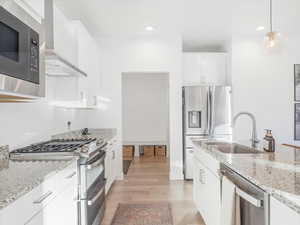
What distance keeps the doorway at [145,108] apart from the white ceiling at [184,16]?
265 cm

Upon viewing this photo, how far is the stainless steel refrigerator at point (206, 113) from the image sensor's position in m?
4.05

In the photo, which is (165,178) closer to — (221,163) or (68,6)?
(221,163)

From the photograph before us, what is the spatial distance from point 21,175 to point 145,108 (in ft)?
18.3

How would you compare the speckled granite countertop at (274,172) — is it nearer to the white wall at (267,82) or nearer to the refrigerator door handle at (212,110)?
the refrigerator door handle at (212,110)

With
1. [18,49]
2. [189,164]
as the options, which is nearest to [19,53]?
[18,49]

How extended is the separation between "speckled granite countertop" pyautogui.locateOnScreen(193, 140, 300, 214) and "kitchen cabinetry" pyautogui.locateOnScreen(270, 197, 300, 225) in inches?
0.9

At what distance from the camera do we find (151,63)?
425cm

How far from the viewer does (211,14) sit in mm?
3297

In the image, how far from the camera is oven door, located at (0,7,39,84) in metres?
1.14

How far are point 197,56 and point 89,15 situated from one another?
2072 mm

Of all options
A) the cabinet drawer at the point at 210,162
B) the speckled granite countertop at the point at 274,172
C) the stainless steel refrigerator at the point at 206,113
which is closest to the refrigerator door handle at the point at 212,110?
the stainless steel refrigerator at the point at 206,113

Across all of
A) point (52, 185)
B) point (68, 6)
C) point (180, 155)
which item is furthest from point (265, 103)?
point (52, 185)

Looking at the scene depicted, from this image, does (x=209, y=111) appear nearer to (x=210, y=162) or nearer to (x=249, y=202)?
(x=210, y=162)

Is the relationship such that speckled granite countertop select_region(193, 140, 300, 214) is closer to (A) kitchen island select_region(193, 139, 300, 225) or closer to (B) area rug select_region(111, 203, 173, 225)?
(A) kitchen island select_region(193, 139, 300, 225)
